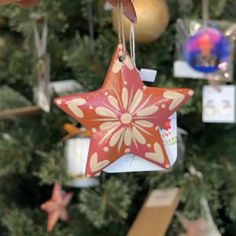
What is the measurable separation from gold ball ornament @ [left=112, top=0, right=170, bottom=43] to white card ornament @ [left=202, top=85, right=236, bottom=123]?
0.11 m

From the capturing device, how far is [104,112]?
1.69ft

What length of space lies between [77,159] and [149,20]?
8.7 inches

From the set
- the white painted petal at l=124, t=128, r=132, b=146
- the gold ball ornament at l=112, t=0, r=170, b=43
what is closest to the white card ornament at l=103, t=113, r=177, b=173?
the white painted petal at l=124, t=128, r=132, b=146

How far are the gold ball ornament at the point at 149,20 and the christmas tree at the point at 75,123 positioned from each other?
0.16 feet

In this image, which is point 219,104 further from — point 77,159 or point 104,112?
point 104,112

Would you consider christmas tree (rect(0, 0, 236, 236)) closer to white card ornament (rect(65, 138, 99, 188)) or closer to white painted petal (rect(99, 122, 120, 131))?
white card ornament (rect(65, 138, 99, 188))

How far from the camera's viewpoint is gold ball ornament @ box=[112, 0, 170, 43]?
2.28 ft

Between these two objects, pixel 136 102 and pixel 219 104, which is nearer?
pixel 136 102

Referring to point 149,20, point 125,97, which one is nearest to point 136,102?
point 125,97

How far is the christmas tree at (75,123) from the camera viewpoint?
0.78m

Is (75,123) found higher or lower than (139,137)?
lower

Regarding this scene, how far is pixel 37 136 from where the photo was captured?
84 centimetres

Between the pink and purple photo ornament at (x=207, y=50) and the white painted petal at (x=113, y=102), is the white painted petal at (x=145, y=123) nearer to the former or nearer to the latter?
the white painted petal at (x=113, y=102)

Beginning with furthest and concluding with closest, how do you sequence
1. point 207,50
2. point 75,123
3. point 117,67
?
point 75,123 → point 207,50 → point 117,67
